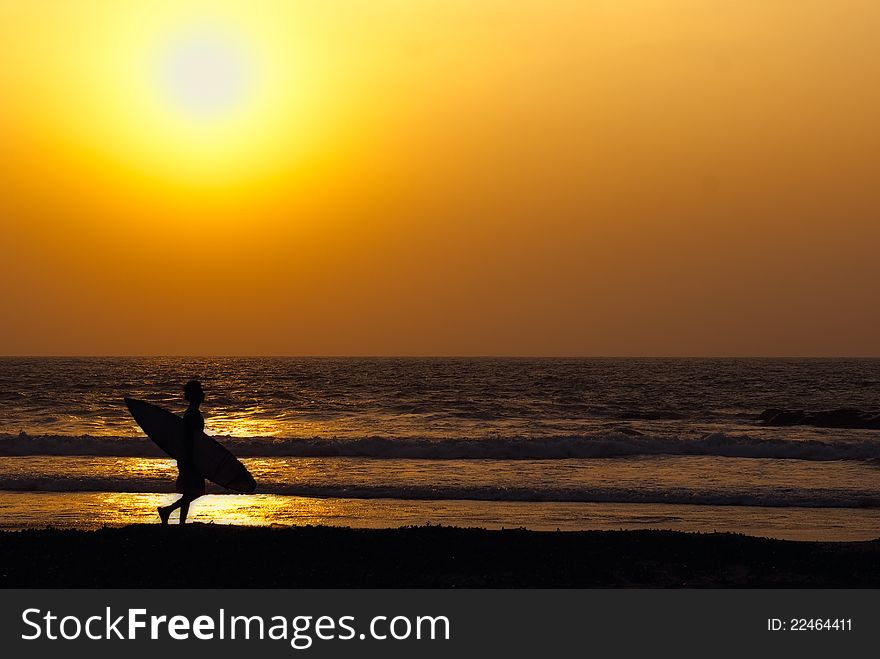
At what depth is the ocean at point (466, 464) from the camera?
18859mm

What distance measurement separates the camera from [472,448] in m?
32.3

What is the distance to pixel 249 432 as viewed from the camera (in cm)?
3944

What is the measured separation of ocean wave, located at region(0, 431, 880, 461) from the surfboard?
16790mm

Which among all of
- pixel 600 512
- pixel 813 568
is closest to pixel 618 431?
pixel 600 512

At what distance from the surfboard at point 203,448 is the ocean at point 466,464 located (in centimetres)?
338

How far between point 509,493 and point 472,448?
10.2m

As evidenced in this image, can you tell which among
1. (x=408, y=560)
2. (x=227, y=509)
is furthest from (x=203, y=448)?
(x=227, y=509)

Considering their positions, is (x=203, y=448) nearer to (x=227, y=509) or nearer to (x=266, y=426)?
(x=227, y=509)

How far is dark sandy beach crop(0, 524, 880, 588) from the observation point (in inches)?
440

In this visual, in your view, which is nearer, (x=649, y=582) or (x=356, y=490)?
(x=649, y=582)

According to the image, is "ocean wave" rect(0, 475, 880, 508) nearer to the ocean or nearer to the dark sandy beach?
the ocean

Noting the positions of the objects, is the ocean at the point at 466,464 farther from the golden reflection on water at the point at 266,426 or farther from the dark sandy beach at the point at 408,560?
the dark sandy beach at the point at 408,560
